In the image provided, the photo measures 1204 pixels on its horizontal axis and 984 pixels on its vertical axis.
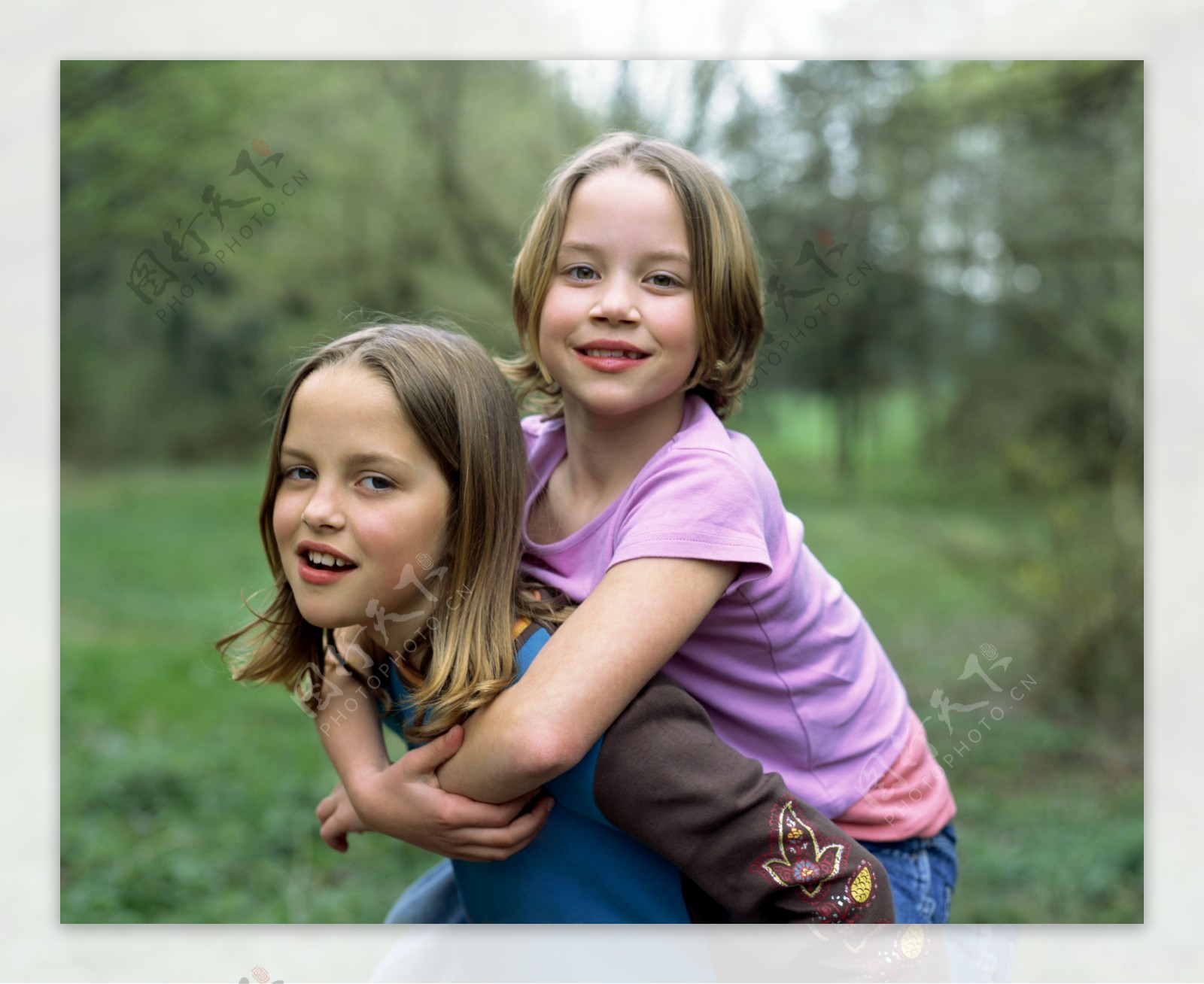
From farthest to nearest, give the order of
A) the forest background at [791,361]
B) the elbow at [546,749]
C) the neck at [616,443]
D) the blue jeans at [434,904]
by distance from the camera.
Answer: the forest background at [791,361] → the blue jeans at [434,904] → the neck at [616,443] → the elbow at [546,749]

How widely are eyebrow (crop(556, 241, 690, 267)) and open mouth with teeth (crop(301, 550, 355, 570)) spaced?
413 millimetres

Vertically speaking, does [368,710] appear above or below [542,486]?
below

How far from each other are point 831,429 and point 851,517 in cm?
54

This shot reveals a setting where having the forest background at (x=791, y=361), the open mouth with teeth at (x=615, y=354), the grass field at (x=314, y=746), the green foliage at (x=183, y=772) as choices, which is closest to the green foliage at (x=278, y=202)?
the forest background at (x=791, y=361)

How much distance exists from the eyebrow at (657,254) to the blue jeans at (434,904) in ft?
2.63

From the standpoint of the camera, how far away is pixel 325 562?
116cm

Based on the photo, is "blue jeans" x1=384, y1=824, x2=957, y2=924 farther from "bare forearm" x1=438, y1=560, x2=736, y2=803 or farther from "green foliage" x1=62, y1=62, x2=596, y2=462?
"green foliage" x1=62, y1=62, x2=596, y2=462

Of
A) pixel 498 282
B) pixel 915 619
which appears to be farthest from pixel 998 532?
pixel 498 282

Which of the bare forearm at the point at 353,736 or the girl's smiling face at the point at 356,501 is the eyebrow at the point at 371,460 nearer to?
the girl's smiling face at the point at 356,501

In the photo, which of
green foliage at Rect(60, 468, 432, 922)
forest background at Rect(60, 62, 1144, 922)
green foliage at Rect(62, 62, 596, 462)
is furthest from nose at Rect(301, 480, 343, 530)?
green foliage at Rect(62, 62, 596, 462)

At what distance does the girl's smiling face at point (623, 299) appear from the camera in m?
1.20

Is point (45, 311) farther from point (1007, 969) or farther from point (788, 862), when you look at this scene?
point (1007, 969)

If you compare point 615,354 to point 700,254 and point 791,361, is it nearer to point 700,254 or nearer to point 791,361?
point 700,254

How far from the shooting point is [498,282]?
4.53 metres
